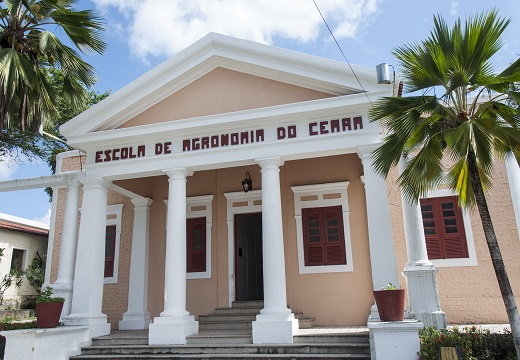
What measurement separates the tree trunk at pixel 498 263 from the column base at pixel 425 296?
1.59m

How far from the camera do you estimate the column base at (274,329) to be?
807cm

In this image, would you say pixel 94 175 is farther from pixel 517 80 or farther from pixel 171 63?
pixel 517 80

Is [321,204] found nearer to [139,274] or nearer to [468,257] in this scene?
[468,257]

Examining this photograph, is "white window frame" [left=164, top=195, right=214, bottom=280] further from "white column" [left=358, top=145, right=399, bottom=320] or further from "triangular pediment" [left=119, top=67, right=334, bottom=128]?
"white column" [left=358, top=145, right=399, bottom=320]

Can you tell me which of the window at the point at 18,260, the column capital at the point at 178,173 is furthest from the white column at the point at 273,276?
the window at the point at 18,260

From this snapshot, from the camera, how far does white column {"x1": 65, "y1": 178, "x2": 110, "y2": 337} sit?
9406 millimetres

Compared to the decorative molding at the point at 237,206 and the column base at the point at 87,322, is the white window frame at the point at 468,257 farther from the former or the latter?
the column base at the point at 87,322

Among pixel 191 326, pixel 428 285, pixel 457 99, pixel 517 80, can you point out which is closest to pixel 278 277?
pixel 191 326

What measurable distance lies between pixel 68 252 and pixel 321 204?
19.6ft

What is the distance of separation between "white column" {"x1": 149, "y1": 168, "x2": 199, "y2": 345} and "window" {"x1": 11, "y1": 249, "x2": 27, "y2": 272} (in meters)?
12.4

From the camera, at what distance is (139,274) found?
1166 centimetres

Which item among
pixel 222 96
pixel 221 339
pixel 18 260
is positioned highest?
pixel 222 96

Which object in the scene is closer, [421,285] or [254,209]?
[421,285]

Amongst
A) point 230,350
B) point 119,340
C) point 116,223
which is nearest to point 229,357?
point 230,350
